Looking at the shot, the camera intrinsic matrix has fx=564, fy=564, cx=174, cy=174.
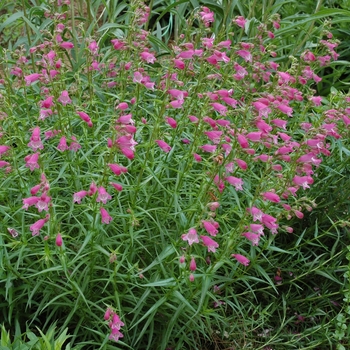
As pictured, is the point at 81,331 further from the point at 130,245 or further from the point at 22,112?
the point at 22,112

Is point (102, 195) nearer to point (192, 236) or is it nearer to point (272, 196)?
point (192, 236)

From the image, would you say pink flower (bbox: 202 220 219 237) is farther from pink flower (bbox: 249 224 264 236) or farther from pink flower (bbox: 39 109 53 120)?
pink flower (bbox: 39 109 53 120)

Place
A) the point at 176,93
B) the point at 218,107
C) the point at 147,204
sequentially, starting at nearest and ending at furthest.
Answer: the point at 176,93, the point at 218,107, the point at 147,204

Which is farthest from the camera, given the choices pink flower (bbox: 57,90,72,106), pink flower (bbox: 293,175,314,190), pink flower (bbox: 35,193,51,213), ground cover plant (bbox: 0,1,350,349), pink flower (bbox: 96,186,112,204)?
pink flower (bbox: 293,175,314,190)

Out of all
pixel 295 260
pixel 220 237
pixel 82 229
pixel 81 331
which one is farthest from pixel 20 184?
pixel 295 260

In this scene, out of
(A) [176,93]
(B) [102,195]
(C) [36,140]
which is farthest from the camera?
(A) [176,93]

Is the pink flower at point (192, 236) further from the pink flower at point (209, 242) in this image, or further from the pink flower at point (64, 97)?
the pink flower at point (64, 97)

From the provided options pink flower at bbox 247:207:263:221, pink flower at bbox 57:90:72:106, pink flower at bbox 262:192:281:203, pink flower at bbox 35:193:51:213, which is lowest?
pink flower at bbox 247:207:263:221

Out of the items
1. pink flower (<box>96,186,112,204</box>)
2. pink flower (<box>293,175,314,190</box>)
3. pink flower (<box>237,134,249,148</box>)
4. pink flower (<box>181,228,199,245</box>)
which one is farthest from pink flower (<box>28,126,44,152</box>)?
pink flower (<box>293,175,314,190</box>)

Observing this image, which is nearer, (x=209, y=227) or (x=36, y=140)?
(x=209, y=227)

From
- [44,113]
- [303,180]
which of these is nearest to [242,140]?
[303,180]

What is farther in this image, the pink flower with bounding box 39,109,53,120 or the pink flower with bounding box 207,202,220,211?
the pink flower with bounding box 39,109,53,120

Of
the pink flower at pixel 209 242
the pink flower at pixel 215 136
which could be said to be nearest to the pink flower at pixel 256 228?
the pink flower at pixel 209 242

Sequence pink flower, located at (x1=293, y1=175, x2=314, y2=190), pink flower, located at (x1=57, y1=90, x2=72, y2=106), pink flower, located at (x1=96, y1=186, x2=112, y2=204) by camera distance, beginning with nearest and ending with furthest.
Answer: pink flower, located at (x1=96, y1=186, x2=112, y2=204)
pink flower, located at (x1=57, y1=90, x2=72, y2=106)
pink flower, located at (x1=293, y1=175, x2=314, y2=190)
